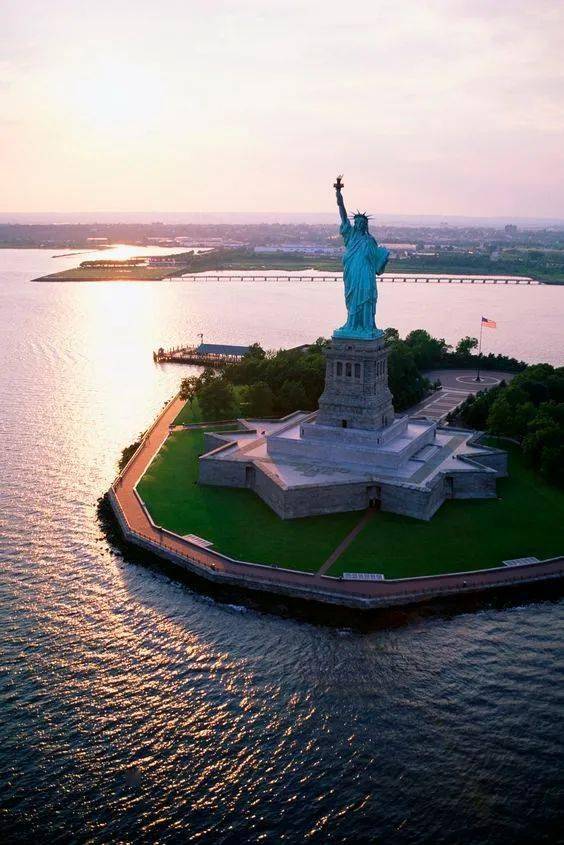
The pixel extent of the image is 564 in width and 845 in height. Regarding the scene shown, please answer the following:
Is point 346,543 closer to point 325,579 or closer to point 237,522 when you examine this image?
point 325,579

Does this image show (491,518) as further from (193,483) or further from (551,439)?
(193,483)

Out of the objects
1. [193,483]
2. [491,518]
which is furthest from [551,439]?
[193,483]

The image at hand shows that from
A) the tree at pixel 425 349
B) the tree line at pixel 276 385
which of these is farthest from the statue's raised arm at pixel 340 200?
the tree at pixel 425 349

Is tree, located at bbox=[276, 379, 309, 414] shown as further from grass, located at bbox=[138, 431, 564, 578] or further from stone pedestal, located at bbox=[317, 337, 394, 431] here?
grass, located at bbox=[138, 431, 564, 578]

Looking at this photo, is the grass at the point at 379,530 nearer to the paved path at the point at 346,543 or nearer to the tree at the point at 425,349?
the paved path at the point at 346,543

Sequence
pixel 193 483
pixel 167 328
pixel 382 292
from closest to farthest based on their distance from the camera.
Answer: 1. pixel 193 483
2. pixel 167 328
3. pixel 382 292
